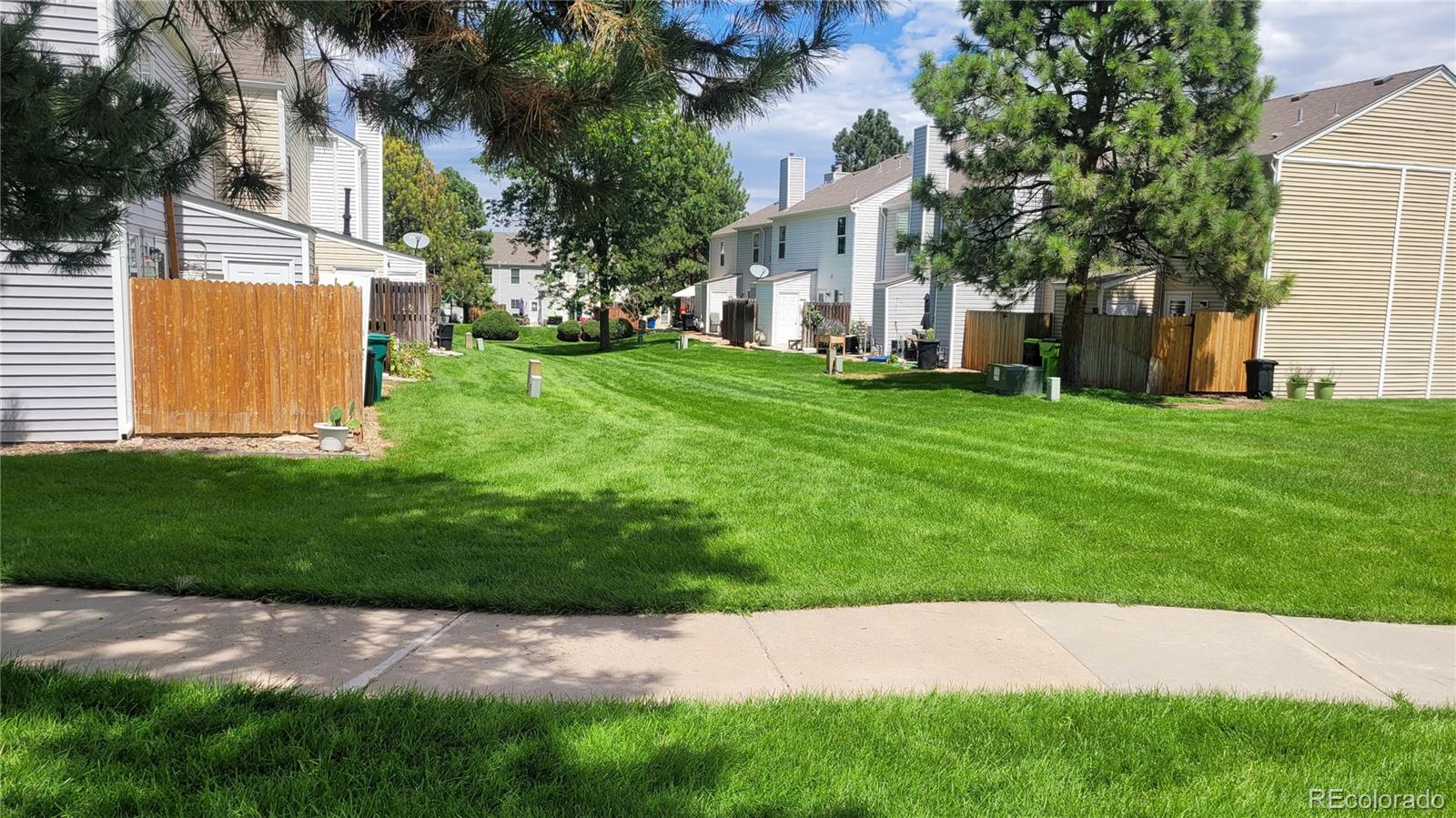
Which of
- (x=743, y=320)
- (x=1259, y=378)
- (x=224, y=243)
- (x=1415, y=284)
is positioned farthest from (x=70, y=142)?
(x=743, y=320)

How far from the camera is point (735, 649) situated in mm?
5082

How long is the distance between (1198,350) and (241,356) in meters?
18.0

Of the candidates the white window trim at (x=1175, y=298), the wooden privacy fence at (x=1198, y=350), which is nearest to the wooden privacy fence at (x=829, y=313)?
the white window trim at (x=1175, y=298)

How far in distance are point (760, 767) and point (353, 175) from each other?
94.9 feet

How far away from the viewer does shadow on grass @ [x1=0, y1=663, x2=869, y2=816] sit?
3213 millimetres

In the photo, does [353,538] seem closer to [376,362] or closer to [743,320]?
[376,362]

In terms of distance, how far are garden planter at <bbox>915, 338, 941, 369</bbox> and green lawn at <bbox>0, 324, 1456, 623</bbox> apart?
11.9 metres

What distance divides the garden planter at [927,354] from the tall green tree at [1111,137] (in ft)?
22.8

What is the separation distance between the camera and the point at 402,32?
4746 mm

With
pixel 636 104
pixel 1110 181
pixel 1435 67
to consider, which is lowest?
pixel 636 104

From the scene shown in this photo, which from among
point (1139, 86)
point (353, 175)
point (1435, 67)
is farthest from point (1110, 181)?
point (353, 175)

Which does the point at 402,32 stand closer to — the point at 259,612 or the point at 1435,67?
the point at 259,612

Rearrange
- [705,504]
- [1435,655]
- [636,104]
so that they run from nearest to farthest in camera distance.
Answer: [636,104], [1435,655], [705,504]

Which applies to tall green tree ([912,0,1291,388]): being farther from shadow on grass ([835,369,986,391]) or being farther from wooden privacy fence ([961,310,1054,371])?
wooden privacy fence ([961,310,1054,371])
